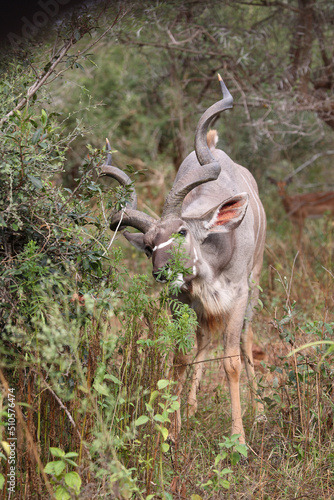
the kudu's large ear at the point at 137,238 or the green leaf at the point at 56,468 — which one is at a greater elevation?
the green leaf at the point at 56,468

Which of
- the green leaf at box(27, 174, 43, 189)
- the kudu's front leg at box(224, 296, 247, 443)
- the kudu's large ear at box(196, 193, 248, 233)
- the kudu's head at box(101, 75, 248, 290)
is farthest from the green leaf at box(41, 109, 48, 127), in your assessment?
the kudu's front leg at box(224, 296, 247, 443)

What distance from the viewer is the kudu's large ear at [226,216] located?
3.73m

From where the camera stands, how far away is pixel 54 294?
2.72 m

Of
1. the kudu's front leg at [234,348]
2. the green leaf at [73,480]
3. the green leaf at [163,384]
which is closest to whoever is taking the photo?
the green leaf at [73,480]

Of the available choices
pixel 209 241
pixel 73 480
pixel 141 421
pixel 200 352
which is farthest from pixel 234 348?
pixel 73 480

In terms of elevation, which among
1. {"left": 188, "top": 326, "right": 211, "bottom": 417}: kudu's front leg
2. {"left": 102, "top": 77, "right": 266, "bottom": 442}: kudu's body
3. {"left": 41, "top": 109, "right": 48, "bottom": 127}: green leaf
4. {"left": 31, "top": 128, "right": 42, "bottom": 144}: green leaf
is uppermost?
{"left": 41, "top": 109, "right": 48, "bottom": 127}: green leaf

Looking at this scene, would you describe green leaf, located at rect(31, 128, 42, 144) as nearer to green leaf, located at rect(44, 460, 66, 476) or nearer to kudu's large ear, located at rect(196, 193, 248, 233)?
kudu's large ear, located at rect(196, 193, 248, 233)

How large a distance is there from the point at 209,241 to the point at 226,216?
0.21 metres

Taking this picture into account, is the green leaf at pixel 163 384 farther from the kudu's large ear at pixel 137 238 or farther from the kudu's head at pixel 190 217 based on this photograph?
the kudu's large ear at pixel 137 238

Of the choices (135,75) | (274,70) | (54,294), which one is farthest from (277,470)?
(135,75)

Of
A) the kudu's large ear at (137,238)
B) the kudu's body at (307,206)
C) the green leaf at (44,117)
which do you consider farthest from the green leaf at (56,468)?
the kudu's body at (307,206)

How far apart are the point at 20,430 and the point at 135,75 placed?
7512mm

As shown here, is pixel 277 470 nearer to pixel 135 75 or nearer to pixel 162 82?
pixel 162 82

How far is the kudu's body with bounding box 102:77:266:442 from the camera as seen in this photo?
3652 mm
